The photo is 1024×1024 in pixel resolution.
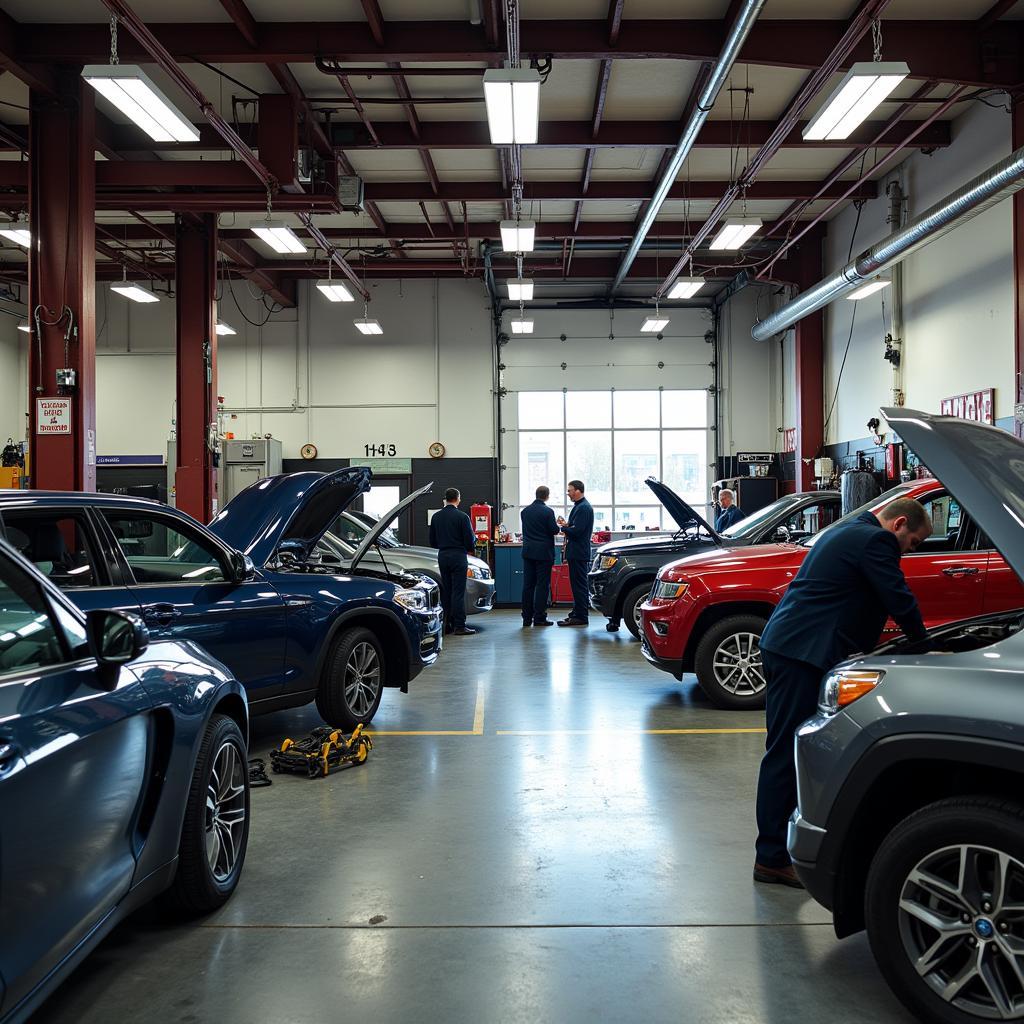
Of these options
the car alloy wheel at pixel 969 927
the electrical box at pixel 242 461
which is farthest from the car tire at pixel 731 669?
the electrical box at pixel 242 461

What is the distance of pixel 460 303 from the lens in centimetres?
1939

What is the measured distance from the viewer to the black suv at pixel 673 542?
8430 millimetres

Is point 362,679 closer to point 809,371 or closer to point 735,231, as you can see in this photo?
point 735,231

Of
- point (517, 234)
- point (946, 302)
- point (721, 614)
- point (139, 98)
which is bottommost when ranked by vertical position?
point (721, 614)

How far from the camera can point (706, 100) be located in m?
9.60

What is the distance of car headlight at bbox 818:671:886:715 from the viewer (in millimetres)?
2695

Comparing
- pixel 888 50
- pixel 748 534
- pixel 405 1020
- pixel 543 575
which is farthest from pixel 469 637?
pixel 405 1020

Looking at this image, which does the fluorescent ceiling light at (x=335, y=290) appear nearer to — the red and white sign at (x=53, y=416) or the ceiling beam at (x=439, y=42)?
the ceiling beam at (x=439, y=42)

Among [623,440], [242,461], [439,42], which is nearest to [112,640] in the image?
[439,42]

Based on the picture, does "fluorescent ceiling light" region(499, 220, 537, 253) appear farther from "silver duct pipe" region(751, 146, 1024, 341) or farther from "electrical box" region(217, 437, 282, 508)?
"electrical box" region(217, 437, 282, 508)

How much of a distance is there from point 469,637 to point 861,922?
9299 mm

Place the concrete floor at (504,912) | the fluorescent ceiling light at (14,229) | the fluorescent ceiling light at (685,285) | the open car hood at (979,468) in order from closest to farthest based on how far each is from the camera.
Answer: the open car hood at (979,468) < the concrete floor at (504,912) < the fluorescent ceiling light at (14,229) < the fluorescent ceiling light at (685,285)

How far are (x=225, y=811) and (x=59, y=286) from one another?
7539 mm

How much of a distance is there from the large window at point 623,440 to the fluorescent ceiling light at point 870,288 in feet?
19.7
